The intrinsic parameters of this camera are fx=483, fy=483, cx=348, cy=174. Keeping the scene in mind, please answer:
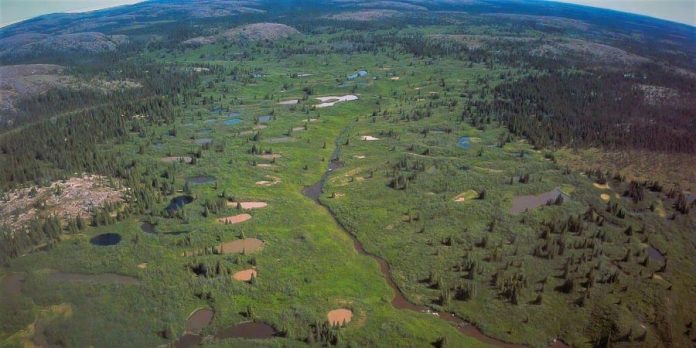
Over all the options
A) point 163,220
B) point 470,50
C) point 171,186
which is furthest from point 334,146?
point 470,50

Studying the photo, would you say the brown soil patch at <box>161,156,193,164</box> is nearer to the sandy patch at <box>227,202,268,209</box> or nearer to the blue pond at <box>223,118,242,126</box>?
the sandy patch at <box>227,202,268,209</box>

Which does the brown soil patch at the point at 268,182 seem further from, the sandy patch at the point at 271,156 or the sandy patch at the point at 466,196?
the sandy patch at the point at 466,196

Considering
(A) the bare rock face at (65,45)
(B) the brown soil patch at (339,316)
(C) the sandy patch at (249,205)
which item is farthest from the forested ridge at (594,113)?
(A) the bare rock face at (65,45)

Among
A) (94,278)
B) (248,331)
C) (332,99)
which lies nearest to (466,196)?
(248,331)

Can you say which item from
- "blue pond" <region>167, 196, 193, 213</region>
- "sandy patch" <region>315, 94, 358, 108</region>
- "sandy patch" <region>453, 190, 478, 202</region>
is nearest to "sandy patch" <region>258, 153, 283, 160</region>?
"blue pond" <region>167, 196, 193, 213</region>

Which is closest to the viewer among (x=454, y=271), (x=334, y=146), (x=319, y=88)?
(x=454, y=271)

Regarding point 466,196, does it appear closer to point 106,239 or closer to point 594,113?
point 106,239

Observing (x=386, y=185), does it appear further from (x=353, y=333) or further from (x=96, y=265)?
(x=96, y=265)
